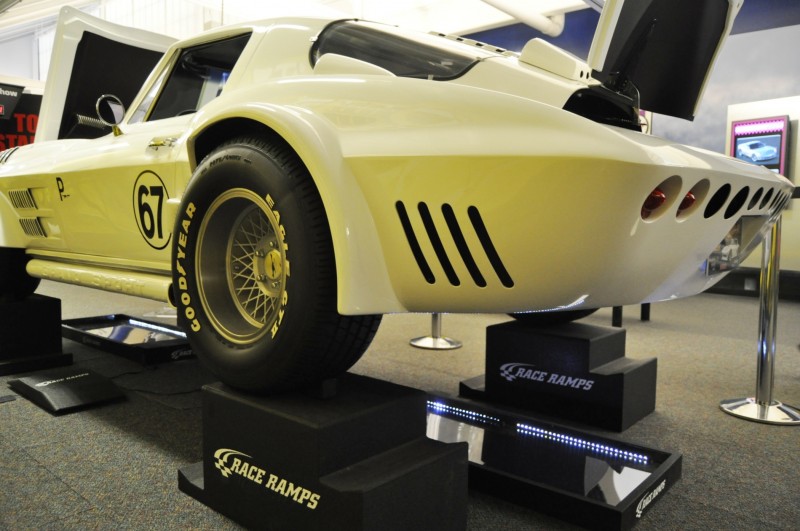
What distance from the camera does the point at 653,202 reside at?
48.3 inches

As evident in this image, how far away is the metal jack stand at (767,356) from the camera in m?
2.56

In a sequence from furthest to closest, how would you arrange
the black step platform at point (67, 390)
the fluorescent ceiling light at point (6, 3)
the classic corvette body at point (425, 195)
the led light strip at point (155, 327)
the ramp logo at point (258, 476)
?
the fluorescent ceiling light at point (6, 3)
the led light strip at point (155, 327)
the black step platform at point (67, 390)
the ramp logo at point (258, 476)
the classic corvette body at point (425, 195)

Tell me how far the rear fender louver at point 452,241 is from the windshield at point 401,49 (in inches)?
19.2

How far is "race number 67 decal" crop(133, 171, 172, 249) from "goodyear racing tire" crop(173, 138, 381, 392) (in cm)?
45

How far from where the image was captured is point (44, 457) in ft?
6.17

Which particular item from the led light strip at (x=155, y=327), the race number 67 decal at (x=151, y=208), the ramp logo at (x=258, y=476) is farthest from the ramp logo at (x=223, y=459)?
the led light strip at (x=155, y=327)

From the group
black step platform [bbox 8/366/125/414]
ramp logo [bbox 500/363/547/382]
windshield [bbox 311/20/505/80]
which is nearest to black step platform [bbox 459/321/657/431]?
ramp logo [bbox 500/363/547/382]

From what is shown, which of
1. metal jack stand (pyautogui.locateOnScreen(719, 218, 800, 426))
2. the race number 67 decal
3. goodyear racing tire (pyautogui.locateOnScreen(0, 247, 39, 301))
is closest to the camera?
the race number 67 decal

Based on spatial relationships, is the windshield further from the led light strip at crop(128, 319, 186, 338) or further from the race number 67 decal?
the led light strip at crop(128, 319, 186, 338)

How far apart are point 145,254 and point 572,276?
1611 millimetres

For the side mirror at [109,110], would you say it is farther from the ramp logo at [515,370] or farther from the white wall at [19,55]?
the white wall at [19,55]

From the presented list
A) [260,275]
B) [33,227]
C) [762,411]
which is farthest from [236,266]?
[762,411]

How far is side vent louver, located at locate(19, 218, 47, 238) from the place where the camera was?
288 centimetres

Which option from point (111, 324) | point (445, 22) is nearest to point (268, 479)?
point (111, 324)
